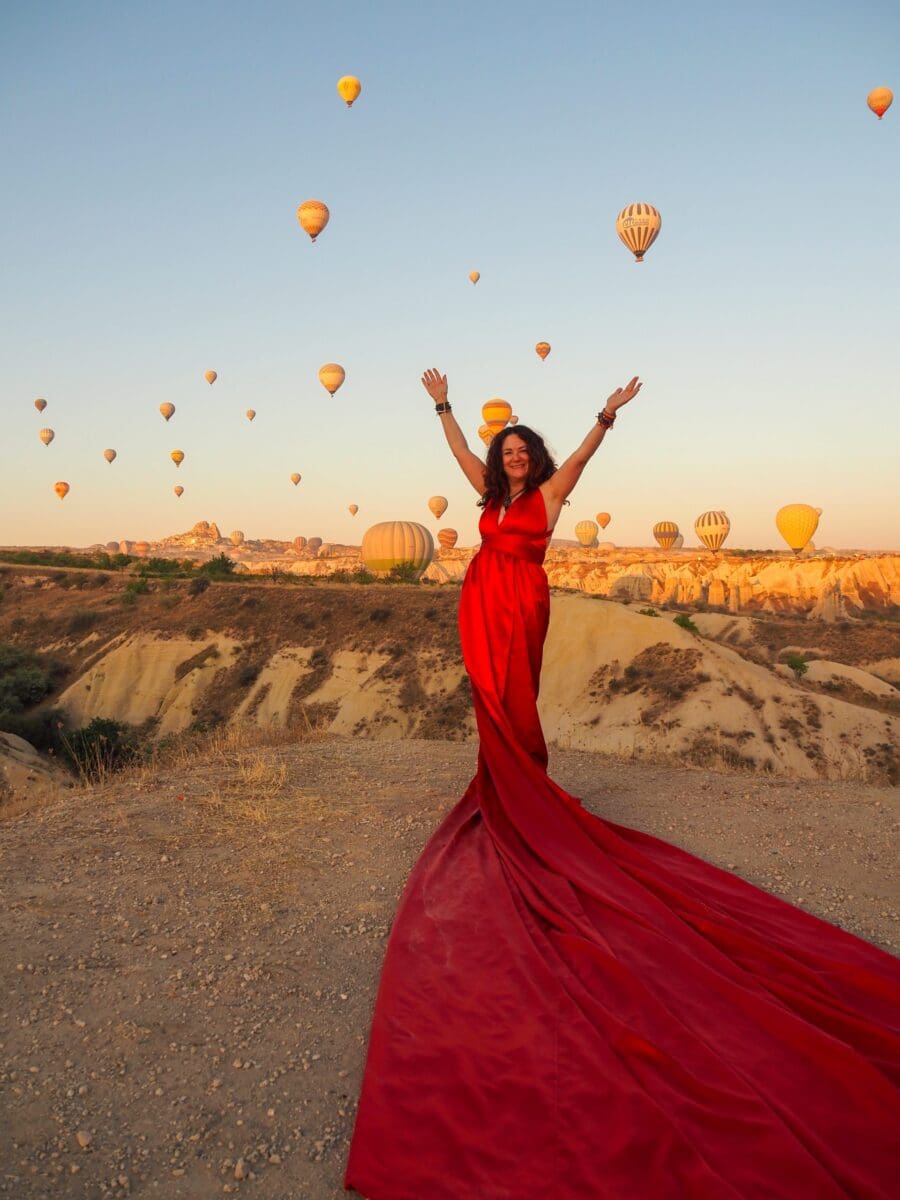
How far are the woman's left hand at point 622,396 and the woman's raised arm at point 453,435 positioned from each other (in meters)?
0.88

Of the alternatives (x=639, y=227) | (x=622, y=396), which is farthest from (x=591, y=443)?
(x=639, y=227)

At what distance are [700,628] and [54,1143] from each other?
40.9 m

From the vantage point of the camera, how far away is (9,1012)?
11.0ft

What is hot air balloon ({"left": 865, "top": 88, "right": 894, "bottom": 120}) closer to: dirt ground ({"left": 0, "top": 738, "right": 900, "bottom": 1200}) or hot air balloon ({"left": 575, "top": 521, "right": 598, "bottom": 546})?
dirt ground ({"left": 0, "top": 738, "right": 900, "bottom": 1200})

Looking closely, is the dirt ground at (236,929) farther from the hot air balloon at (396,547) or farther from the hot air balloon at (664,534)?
the hot air balloon at (664,534)

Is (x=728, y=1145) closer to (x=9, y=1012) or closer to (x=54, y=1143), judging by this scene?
(x=54, y=1143)

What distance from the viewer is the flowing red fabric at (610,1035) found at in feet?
7.89

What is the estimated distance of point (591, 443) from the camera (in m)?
4.80

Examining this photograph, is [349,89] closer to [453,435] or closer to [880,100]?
[880,100]

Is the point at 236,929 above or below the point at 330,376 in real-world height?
below

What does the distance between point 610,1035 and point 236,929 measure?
6.83 ft

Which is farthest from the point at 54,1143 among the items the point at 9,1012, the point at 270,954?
the point at 270,954

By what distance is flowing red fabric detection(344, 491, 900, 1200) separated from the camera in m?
2.40

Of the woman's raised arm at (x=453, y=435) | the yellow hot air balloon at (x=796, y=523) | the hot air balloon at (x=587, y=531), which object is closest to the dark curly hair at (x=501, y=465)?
the woman's raised arm at (x=453, y=435)
